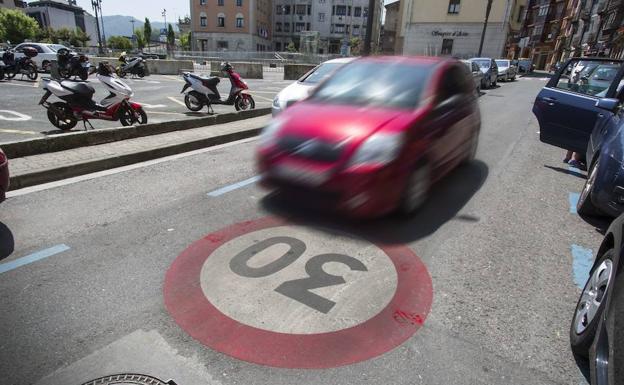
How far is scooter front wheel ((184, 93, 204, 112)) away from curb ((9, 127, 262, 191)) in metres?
3.02

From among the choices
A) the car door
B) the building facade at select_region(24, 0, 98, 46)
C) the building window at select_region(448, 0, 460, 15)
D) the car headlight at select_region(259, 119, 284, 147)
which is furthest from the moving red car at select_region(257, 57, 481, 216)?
the building facade at select_region(24, 0, 98, 46)

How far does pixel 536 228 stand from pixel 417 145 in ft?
5.60

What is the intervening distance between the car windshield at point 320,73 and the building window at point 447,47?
43.8 metres

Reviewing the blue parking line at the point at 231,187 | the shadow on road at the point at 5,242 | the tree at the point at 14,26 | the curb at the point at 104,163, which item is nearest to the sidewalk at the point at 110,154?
the curb at the point at 104,163

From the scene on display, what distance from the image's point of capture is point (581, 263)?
3.58m

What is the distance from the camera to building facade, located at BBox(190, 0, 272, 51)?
66125 millimetres

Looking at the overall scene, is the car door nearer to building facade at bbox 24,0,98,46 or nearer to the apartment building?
the apartment building

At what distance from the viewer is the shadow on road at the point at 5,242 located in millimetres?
3379

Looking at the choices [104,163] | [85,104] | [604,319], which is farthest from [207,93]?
[604,319]

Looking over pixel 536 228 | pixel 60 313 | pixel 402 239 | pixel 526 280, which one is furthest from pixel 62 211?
pixel 536 228

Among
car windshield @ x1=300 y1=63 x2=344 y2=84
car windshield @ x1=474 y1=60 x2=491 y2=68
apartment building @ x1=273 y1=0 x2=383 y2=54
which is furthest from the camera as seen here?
apartment building @ x1=273 y1=0 x2=383 y2=54

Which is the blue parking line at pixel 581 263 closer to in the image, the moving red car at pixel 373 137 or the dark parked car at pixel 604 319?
the dark parked car at pixel 604 319

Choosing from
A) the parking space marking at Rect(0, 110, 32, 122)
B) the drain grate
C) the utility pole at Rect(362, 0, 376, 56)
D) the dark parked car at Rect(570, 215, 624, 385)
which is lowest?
the parking space marking at Rect(0, 110, 32, 122)

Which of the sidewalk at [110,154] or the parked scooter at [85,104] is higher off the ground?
the parked scooter at [85,104]
